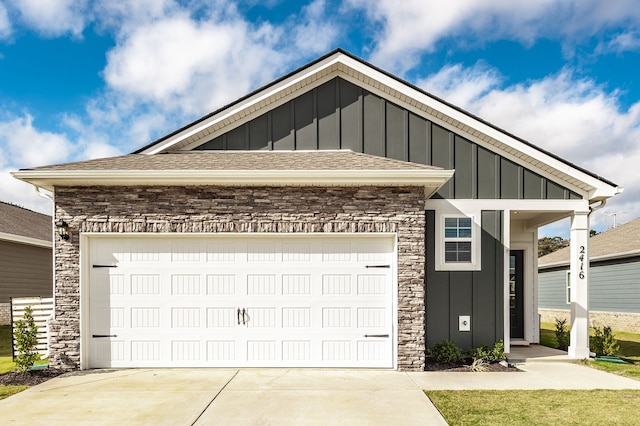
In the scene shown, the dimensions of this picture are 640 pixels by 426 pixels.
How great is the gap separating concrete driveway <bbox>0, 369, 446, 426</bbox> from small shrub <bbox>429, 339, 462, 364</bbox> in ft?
4.72

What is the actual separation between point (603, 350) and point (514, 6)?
8.13 meters

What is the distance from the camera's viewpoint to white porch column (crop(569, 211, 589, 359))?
8.52 meters

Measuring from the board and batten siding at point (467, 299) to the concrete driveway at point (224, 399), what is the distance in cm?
192

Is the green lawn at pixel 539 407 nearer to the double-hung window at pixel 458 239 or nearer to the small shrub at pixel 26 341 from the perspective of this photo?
the double-hung window at pixel 458 239

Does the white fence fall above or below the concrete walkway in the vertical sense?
above

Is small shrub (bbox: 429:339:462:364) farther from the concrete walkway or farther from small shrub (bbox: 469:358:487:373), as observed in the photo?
the concrete walkway

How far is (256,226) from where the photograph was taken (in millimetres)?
7402

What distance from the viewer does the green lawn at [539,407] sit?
4.90 m

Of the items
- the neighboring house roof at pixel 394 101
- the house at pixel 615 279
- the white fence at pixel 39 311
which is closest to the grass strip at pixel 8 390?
the white fence at pixel 39 311

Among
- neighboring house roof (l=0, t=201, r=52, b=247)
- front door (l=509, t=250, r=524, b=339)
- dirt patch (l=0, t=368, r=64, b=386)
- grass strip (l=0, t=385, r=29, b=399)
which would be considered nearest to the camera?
grass strip (l=0, t=385, r=29, b=399)

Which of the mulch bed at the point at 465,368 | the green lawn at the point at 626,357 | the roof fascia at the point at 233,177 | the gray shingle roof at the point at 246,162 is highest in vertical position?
the gray shingle roof at the point at 246,162

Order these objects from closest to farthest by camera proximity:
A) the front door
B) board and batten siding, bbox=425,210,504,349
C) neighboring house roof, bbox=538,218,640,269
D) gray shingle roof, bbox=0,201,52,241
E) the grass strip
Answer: the grass strip → board and batten siding, bbox=425,210,504,349 → the front door → gray shingle roof, bbox=0,201,52,241 → neighboring house roof, bbox=538,218,640,269

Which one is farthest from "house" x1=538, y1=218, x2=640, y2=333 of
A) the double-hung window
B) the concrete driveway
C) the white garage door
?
the concrete driveway

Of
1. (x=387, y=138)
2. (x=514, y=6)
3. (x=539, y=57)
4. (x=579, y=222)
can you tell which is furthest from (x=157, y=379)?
(x=539, y=57)
